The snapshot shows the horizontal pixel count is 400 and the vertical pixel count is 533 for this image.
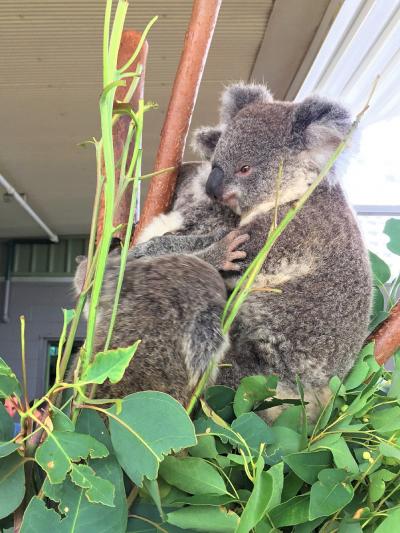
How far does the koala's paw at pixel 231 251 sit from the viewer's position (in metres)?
1.01

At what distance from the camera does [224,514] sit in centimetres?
64

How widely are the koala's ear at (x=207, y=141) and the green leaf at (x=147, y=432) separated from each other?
0.87m

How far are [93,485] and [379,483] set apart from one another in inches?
13.5

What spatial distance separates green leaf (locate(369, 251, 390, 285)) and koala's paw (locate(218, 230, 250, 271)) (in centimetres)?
27

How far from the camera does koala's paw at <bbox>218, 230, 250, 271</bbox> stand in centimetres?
101

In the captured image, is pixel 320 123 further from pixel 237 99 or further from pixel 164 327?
pixel 164 327

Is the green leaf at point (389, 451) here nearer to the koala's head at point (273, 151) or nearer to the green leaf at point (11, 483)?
the green leaf at point (11, 483)

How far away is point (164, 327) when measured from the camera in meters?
0.86

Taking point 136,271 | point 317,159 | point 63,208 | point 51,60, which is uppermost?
point 317,159

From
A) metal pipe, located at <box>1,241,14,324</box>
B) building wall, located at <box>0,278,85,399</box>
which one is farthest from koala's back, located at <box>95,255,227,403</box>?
metal pipe, located at <box>1,241,14,324</box>

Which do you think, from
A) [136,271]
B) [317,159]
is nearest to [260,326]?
[136,271]

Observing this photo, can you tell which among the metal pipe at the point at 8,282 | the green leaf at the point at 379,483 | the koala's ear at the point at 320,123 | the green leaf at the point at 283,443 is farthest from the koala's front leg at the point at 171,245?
the metal pipe at the point at 8,282

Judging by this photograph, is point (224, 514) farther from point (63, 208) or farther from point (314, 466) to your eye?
point (63, 208)

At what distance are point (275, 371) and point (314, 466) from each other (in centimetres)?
33
